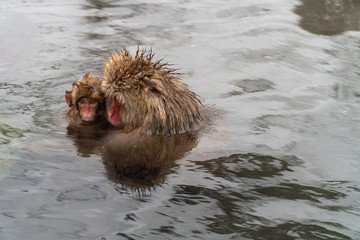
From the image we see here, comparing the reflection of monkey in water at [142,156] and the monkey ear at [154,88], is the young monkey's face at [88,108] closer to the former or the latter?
the reflection of monkey in water at [142,156]

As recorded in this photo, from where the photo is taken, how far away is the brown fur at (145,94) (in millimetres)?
4844

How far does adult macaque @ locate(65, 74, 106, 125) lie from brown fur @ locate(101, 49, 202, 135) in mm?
116

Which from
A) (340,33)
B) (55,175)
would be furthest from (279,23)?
(55,175)

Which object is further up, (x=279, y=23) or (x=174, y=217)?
(x=279, y=23)

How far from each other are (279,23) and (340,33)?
0.94m

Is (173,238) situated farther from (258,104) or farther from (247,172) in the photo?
(258,104)

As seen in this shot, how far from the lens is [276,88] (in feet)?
22.8

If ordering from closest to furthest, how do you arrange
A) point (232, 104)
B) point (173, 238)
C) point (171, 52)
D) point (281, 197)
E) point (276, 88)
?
point (173, 238), point (281, 197), point (232, 104), point (276, 88), point (171, 52)

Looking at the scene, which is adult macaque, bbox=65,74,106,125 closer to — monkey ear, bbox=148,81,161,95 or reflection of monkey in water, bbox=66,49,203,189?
reflection of monkey in water, bbox=66,49,203,189

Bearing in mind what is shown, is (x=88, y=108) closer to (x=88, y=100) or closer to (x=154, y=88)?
(x=88, y=100)

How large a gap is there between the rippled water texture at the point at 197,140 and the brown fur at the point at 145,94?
0.41 ft

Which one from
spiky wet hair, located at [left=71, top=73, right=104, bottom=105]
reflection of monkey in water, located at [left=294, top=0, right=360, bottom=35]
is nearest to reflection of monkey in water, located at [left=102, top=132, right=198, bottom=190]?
spiky wet hair, located at [left=71, top=73, right=104, bottom=105]

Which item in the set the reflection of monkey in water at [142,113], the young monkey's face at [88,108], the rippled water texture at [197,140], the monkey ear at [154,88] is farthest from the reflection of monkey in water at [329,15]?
the young monkey's face at [88,108]

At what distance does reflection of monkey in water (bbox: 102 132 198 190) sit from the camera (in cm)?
450
